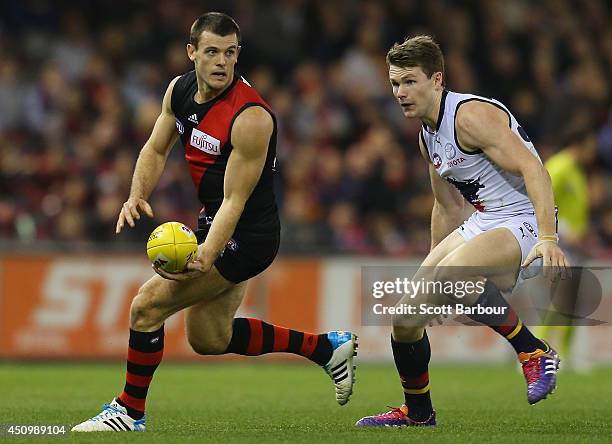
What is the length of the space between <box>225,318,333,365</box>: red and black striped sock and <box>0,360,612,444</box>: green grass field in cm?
43

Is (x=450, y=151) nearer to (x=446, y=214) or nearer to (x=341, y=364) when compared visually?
(x=446, y=214)

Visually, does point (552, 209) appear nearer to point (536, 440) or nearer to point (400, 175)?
point (536, 440)

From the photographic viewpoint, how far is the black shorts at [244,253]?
7.22 meters

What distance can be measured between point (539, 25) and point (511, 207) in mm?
12524

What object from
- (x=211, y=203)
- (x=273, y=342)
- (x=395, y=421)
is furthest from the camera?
(x=273, y=342)

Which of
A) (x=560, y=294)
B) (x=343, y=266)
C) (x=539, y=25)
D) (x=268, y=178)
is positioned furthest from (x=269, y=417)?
(x=539, y=25)

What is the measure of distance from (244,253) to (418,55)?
1.53 m

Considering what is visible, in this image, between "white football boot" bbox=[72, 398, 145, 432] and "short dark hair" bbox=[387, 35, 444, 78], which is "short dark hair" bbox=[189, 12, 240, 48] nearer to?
"short dark hair" bbox=[387, 35, 444, 78]

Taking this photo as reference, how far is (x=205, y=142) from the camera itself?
23.4ft

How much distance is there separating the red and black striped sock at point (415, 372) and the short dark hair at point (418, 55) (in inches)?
62.4

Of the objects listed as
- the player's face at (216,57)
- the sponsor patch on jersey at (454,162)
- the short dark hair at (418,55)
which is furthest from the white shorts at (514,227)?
the player's face at (216,57)

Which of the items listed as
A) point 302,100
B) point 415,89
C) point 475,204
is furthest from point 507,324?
point 302,100

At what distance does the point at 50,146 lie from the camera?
48.3 ft

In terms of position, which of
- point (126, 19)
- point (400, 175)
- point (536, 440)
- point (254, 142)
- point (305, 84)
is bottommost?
point (536, 440)
